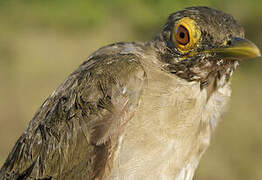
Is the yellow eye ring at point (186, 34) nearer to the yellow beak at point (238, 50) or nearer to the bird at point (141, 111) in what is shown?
the bird at point (141, 111)

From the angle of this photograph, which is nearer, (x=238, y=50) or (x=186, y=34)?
(x=238, y=50)

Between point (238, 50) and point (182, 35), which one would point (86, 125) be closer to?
point (182, 35)

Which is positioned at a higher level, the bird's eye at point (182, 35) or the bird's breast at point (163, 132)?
the bird's eye at point (182, 35)

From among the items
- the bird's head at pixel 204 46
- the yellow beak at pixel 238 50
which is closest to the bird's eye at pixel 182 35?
the bird's head at pixel 204 46

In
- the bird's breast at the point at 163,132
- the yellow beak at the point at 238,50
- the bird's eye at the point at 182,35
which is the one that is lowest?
the bird's breast at the point at 163,132

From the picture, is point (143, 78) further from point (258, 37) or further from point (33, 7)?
point (33, 7)

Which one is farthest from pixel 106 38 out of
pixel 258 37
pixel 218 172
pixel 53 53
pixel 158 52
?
pixel 158 52

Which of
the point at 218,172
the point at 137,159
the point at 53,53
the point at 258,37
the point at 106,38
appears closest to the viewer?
the point at 137,159

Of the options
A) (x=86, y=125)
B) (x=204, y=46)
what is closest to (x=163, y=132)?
(x=86, y=125)
